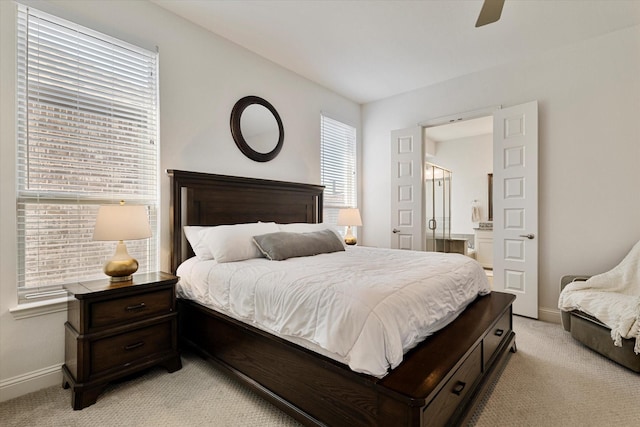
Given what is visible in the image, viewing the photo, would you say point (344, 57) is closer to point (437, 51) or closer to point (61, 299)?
point (437, 51)

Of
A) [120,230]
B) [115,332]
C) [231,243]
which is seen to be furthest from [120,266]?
[231,243]

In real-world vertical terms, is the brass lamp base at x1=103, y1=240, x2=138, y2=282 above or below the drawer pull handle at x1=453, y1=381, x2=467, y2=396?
above

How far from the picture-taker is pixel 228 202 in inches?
121

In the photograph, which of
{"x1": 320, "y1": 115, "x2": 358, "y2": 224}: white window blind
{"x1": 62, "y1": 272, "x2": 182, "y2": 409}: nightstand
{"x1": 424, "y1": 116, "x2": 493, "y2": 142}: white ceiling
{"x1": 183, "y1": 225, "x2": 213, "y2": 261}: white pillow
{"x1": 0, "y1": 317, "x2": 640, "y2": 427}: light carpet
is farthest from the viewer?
{"x1": 424, "y1": 116, "x2": 493, "y2": 142}: white ceiling

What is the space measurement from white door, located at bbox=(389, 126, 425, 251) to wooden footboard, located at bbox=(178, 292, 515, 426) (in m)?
2.10

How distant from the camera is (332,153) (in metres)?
4.56

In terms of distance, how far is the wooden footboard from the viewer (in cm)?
127

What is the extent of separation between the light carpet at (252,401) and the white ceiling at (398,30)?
2973 millimetres

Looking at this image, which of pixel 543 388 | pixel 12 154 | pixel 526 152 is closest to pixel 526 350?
pixel 543 388

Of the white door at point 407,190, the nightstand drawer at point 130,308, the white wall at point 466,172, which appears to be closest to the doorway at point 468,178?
the white wall at point 466,172

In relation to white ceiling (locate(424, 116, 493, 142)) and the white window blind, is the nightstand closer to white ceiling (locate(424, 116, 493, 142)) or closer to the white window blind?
the white window blind

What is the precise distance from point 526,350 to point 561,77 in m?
2.88

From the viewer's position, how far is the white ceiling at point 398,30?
8.68 feet

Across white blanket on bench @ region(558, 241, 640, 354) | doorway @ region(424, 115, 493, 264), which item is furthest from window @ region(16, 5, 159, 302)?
doorway @ region(424, 115, 493, 264)
